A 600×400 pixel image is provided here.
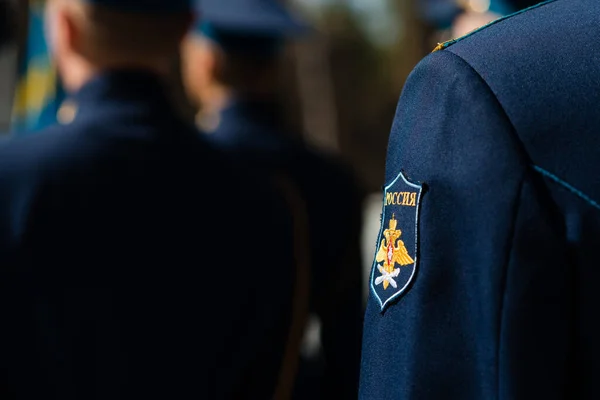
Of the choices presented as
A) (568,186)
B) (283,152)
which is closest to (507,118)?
(568,186)

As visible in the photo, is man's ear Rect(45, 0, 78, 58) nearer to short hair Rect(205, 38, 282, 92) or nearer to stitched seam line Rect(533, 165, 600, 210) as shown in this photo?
short hair Rect(205, 38, 282, 92)

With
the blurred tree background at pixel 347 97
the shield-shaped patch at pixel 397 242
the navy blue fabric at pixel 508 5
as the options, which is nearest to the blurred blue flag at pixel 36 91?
the navy blue fabric at pixel 508 5

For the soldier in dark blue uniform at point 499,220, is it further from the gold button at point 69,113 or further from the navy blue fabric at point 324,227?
the navy blue fabric at point 324,227

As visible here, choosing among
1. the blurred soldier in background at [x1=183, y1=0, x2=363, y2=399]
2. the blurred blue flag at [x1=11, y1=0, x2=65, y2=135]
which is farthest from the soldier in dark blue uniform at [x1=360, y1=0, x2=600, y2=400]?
the blurred blue flag at [x1=11, y1=0, x2=65, y2=135]

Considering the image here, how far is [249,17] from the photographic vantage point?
2.97 m

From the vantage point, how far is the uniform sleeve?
673 mm

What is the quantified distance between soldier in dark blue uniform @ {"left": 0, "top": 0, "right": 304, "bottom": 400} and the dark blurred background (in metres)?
0.37

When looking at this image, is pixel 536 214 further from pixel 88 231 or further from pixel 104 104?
pixel 104 104

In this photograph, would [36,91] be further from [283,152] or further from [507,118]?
[507,118]

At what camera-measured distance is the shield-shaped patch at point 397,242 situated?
0.77 meters

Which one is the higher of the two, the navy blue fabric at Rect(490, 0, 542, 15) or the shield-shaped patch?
the navy blue fabric at Rect(490, 0, 542, 15)

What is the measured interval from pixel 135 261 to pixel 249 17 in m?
1.46

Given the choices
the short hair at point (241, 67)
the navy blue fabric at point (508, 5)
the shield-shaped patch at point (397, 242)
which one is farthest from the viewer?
the short hair at point (241, 67)

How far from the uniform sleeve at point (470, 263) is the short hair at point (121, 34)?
3.79 ft
